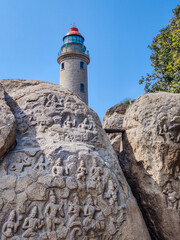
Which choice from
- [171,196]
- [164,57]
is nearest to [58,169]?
[171,196]

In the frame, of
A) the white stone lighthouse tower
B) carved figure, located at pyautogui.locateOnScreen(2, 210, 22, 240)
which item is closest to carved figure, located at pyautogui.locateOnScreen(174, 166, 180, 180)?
carved figure, located at pyautogui.locateOnScreen(2, 210, 22, 240)

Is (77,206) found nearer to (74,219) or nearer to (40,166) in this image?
(74,219)

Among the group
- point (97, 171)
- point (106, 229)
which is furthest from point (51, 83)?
point (106, 229)

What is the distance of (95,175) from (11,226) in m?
1.04

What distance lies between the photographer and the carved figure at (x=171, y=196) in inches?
142

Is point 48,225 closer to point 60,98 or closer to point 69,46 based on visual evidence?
point 60,98

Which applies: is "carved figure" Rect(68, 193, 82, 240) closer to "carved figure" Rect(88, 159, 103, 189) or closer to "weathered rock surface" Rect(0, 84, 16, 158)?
"carved figure" Rect(88, 159, 103, 189)

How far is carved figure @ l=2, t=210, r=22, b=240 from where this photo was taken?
251 centimetres

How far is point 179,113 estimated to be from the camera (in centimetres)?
387

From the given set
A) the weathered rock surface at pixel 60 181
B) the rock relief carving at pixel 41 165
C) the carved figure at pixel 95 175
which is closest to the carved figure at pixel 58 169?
the weathered rock surface at pixel 60 181

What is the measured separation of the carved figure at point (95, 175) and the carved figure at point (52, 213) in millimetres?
424

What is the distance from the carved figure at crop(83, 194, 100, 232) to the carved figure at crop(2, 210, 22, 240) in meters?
0.69

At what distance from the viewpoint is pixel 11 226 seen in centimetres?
254

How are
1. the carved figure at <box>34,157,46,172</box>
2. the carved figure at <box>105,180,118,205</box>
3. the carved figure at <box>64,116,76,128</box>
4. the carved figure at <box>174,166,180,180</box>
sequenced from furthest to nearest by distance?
1. the carved figure at <box>174,166,180,180</box>
2. the carved figure at <box>64,116,76,128</box>
3. the carved figure at <box>105,180,118,205</box>
4. the carved figure at <box>34,157,46,172</box>
